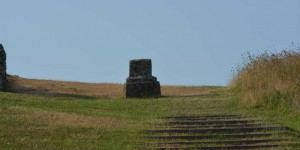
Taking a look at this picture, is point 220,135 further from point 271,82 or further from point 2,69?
point 2,69

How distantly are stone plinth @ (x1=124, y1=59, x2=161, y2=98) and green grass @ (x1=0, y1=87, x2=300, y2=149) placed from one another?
2.85m

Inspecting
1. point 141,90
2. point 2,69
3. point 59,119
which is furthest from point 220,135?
point 2,69

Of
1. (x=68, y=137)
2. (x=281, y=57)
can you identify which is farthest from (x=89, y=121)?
(x=281, y=57)

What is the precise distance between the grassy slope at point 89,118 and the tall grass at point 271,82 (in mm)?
525

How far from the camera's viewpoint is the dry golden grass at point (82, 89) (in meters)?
25.0

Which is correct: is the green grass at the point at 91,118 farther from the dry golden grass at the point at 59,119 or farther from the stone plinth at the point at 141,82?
the stone plinth at the point at 141,82

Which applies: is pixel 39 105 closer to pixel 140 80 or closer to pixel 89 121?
pixel 89 121

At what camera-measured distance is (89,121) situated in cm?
1514

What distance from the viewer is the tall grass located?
57.0 ft

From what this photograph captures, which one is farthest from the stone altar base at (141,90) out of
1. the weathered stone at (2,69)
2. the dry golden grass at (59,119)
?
the dry golden grass at (59,119)

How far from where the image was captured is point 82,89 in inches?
1093

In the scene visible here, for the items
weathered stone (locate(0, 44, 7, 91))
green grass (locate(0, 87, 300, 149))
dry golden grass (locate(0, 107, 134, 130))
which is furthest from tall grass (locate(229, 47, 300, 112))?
weathered stone (locate(0, 44, 7, 91))

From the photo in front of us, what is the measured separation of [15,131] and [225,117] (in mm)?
5400

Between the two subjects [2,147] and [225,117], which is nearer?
[2,147]
